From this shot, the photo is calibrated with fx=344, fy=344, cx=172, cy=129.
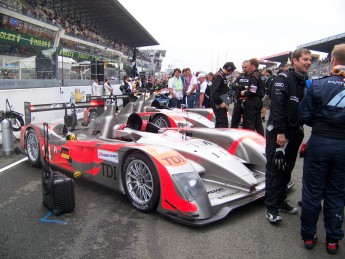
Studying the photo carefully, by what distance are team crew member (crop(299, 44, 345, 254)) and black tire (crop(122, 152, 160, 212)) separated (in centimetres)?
147

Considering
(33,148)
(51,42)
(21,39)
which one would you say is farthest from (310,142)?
(51,42)

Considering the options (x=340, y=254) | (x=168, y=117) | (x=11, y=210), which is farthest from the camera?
(x=168, y=117)

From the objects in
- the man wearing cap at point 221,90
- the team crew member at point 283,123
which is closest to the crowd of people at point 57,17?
the man wearing cap at point 221,90

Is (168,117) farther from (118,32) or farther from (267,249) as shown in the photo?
(118,32)

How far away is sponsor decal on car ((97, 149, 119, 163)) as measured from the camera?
4057mm

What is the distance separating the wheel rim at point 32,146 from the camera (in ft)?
18.7

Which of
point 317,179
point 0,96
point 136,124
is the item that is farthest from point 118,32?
Result: point 317,179

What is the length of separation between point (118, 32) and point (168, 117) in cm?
3505

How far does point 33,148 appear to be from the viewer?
19.1ft

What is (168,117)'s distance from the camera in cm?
797

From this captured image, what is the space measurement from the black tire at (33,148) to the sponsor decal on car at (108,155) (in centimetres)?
173

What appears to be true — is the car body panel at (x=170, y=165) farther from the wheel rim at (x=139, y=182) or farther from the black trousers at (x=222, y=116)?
the black trousers at (x=222, y=116)

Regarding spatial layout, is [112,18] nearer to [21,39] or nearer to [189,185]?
[21,39]

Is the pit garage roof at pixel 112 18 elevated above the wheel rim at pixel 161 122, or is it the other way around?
the pit garage roof at pixel 112 18
